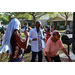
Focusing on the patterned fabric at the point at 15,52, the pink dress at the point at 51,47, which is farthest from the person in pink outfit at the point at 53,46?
the patterned fabric at the point at 15,52

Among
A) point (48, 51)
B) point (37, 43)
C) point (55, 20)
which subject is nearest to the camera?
point (48, 51)

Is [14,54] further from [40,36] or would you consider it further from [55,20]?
[55,20]

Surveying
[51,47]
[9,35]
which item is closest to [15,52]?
[9,35]

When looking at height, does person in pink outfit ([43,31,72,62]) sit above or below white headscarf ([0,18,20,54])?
below

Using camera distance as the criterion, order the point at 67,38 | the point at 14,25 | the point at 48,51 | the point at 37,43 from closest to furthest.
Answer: the point at 14,25 → the point at 48,51 → the point at 37,43 → the point at 67,38

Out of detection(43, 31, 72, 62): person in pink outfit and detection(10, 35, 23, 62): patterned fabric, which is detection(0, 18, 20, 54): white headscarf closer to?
detection(10, 35, 23, 62): patterned fabric

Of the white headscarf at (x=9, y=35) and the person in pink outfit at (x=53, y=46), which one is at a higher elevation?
the white headscarf at (x=9, y=35)

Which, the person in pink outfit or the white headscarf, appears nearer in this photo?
the white headscarf

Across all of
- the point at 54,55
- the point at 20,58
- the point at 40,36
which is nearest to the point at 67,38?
the point at 40,36

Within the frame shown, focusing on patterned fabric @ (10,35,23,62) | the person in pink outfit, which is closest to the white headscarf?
patterned fabric @ (10,35,23,62)

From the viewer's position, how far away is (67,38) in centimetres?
524

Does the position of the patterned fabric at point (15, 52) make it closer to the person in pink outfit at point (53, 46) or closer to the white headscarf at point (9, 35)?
the white headscarf at point (9, 35)

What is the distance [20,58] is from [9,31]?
69 centimetres

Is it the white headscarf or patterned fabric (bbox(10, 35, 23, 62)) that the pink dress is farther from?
the white headscarf
